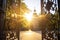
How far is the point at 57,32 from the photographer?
2.84 meters

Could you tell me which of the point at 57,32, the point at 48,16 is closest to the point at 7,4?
the point at 48,16

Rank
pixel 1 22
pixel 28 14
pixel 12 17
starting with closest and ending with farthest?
1. pixel 1 22
2. pixel 12 17
3. pixel 28 14

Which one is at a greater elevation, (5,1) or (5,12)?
(5,1)

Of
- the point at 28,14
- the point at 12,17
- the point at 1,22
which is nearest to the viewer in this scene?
the point at 1,22

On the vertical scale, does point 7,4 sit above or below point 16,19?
above

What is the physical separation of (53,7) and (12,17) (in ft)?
3.08

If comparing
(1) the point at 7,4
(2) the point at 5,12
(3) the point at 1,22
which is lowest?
(3) the point at 1,22

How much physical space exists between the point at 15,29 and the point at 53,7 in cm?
97

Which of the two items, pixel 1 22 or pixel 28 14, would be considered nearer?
pixel 1 22

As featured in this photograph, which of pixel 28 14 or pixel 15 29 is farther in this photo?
pixel 28 14

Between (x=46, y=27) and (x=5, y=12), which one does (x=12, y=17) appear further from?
(x=46, y=27)

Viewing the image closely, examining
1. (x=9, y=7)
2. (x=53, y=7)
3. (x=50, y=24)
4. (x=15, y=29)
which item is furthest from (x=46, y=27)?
(x=9, y=7)

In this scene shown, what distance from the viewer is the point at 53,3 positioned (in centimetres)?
295

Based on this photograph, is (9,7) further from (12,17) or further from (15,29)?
(15,29)
